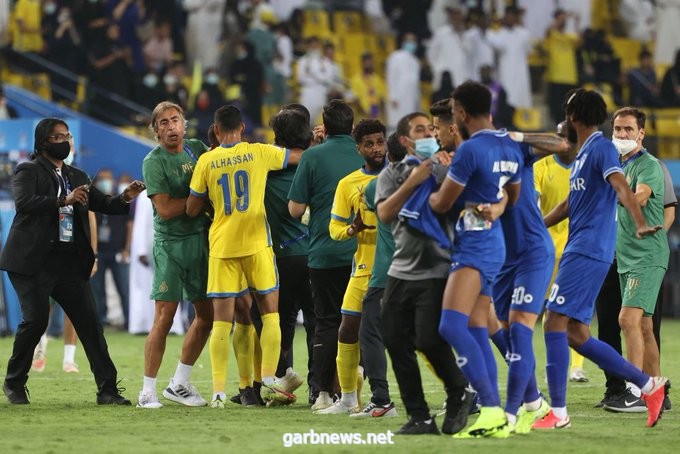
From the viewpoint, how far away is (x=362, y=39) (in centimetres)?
2488

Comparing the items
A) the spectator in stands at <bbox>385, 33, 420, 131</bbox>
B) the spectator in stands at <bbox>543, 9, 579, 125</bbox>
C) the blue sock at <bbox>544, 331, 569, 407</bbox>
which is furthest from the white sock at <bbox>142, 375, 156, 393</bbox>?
the spectator in stands at <bbox>543, 9, 579, 125</bbox>

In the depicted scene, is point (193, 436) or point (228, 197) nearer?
point (193, 436)

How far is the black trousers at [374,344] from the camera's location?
27.5 ft

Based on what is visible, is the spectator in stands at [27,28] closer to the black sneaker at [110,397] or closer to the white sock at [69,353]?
the white sock at [69,353]

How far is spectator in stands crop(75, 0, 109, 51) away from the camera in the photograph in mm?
21172

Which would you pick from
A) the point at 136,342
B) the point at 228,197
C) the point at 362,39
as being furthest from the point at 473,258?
the point at 362,39

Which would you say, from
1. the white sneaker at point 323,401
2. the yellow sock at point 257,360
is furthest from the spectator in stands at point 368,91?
the white sneaker at point 323,401

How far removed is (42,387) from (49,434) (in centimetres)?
336

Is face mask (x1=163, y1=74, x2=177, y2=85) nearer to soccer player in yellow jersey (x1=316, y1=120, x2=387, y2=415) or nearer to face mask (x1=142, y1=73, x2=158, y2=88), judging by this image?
face mask (x1=142, y1=73, x2=158, y2=88)

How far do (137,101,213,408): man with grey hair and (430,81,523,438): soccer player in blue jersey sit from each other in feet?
8.44

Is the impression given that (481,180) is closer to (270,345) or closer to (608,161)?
(608,161)

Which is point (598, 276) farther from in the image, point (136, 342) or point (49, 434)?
point (136, 342)

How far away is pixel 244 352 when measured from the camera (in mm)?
9398

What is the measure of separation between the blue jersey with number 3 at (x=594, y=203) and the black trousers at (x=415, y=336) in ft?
3.40
